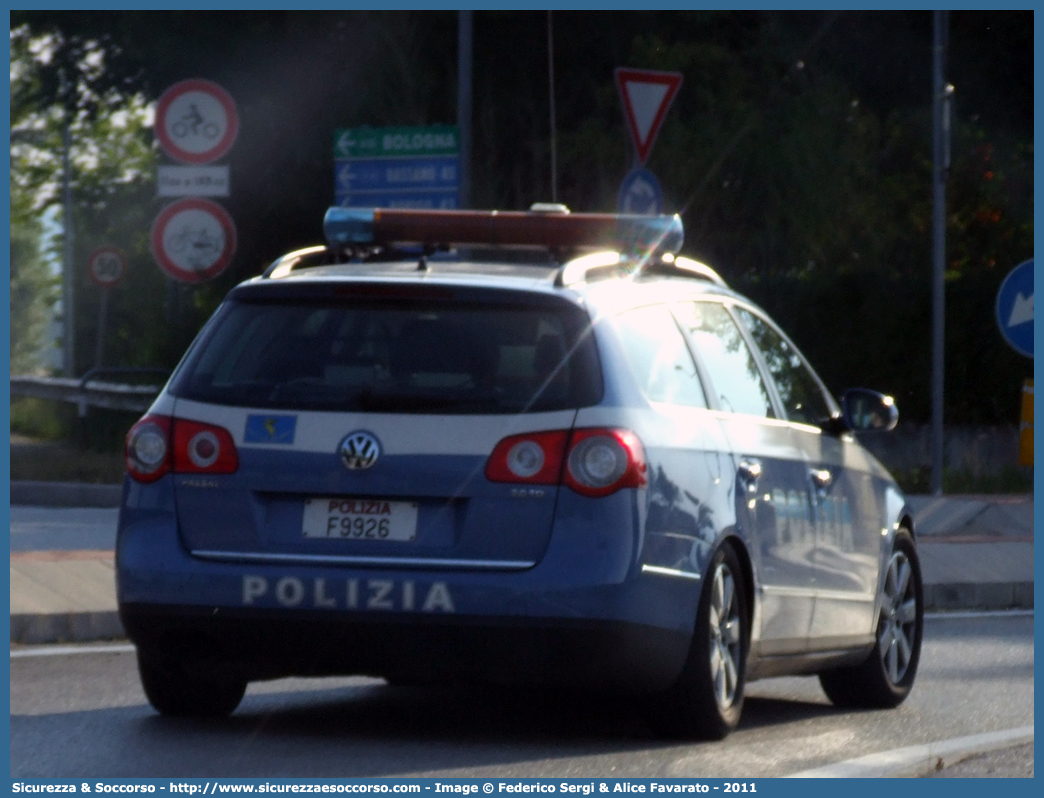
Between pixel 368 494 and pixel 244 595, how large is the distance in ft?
1.63

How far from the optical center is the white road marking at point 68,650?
967 centimetres

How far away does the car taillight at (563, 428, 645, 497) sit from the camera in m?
6.89

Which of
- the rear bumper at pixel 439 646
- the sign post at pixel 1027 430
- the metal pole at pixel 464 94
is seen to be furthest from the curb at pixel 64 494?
the rear bumper at pixel 439 646

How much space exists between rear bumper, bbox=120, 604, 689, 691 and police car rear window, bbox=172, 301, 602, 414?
2.16ft

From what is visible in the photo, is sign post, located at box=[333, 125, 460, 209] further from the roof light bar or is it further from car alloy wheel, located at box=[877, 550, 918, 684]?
the roof light bar

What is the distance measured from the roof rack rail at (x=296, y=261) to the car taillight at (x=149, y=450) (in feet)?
2.19

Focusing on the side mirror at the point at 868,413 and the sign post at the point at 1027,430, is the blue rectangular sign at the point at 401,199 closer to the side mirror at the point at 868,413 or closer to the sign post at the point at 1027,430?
the sign post at the point at 1027,430

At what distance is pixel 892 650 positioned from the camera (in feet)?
30.4


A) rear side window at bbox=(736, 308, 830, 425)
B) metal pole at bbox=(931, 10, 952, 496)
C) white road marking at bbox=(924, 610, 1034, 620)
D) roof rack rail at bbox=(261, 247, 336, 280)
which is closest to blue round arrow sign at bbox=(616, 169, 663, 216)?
white road marking at bbox=(924, 610, 1034, 620)

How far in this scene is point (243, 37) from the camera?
94.4ft

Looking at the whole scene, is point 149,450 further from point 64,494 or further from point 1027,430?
point 64,494

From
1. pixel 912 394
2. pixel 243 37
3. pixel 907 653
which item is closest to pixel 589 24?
pixel 243 37

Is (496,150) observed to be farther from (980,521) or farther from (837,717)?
(837,717)

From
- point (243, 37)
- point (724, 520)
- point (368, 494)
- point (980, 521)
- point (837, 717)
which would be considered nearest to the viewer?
point (368, 494)
